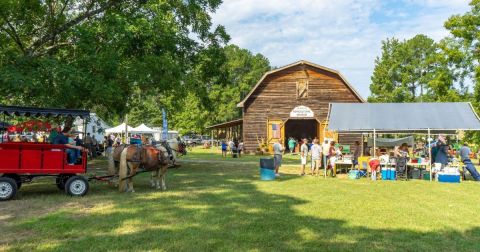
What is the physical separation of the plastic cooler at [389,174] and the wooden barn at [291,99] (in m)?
18.0

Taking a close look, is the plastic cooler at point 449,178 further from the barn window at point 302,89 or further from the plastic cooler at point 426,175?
the barn window at point 302,89

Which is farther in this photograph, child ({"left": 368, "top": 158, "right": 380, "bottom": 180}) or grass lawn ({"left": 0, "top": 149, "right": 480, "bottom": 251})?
child ({"left": 368, "top": 158, "right": 380, "bottom": 180})

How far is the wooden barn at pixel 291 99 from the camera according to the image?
36.0m

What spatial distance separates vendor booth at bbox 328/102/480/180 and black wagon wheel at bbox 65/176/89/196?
11726 millimetres

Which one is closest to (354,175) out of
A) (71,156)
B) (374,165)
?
(374,165)

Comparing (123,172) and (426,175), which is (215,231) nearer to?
(123,172)

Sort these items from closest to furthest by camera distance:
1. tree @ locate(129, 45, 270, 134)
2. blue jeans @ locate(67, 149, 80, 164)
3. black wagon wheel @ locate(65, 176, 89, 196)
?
black wagon wheel @ locate(65, 176, 89, 196) < blue jeans @ locate(67, 149, 80, 164) < tree @ locate(129, 45, 270, 134)

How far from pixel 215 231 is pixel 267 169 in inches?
351

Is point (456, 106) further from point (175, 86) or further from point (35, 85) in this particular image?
point (35, 85)

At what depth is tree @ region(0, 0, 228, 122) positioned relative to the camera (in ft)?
50.0

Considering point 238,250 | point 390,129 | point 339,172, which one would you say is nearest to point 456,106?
point 390,129

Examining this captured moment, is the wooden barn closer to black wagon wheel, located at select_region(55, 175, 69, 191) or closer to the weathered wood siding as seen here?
the weathered wood siding

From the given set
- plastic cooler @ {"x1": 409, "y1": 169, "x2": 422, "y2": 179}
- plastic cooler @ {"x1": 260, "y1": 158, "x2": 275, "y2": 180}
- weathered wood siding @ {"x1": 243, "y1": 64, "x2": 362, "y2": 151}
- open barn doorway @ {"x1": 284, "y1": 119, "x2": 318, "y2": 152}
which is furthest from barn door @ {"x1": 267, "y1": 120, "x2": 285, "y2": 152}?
plastic cooler @ {"x1": 260, "y1": 158, "x2": 275, "y2": 180}

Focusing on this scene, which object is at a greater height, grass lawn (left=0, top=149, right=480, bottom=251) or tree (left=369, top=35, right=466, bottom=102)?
tree (left=369, top=35, right=466, bottom=102)
